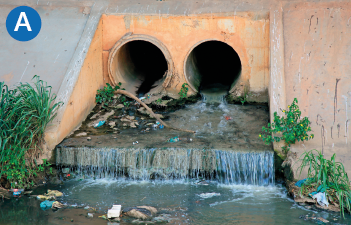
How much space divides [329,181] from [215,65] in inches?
239

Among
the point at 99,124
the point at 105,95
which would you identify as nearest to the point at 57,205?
the point at 99,124

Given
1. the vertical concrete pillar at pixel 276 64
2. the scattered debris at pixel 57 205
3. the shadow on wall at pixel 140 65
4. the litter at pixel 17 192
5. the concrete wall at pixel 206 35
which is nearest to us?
the scattered debris at pixel 57 205

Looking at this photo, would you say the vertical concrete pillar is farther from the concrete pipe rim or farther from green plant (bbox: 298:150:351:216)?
the concrete pipe rim

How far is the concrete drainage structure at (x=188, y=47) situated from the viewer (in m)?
7.37

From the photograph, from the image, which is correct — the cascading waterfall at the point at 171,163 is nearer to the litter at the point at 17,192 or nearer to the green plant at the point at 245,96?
the litter at the point at 17,192

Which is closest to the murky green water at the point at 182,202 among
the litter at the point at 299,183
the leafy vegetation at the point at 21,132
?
the litter at the point at 299,183

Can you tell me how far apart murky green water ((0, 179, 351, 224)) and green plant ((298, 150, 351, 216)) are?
0.23 metres

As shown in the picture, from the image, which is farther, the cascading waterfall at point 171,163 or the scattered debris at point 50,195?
the cascading waterfall at point 171,163

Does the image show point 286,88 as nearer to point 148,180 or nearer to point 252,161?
point 252,161

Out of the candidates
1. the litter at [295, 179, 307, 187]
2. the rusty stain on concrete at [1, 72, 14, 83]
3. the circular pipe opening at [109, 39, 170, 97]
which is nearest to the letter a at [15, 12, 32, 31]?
the rusty stain on concrete at [1, 72, 14, 83]

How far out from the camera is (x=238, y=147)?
22.1ft

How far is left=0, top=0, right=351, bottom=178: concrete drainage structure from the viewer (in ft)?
24.2

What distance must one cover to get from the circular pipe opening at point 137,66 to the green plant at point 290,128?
3.24 m

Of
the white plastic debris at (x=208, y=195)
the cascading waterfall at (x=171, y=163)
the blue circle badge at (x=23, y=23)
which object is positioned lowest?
the white plastic debris at (x=208, y=195)
